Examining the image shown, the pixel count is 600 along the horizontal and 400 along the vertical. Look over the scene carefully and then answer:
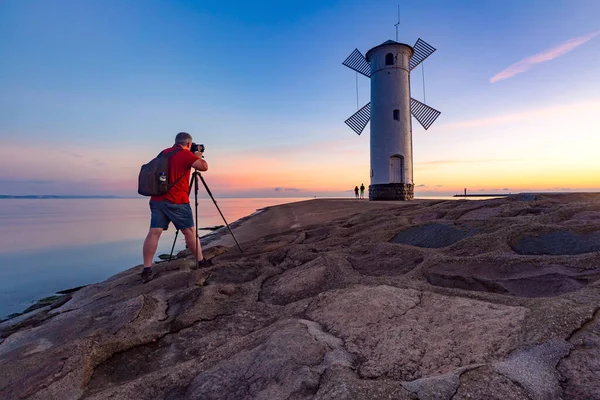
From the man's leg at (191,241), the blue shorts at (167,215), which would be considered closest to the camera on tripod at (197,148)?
the blue shorts at (167,215)

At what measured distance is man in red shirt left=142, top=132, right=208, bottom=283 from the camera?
15.9ft

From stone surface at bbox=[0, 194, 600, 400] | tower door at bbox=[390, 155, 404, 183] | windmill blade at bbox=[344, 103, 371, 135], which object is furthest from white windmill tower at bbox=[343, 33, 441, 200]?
stone surface at bbox=[0, 194, 600, 400]

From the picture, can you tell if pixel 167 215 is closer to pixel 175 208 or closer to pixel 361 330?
pixel 175 208

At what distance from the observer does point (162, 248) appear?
15.2 metres

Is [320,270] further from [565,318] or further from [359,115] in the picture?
[359,115]

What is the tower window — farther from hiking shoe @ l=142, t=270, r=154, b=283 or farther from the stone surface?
hiking shoe @ l=142, t=270, r=154, b=283

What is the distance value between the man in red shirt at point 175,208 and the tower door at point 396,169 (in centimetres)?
1833

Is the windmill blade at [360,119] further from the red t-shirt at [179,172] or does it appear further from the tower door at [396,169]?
the red t-shirt at [179,172]

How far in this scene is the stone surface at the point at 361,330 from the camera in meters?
1.61

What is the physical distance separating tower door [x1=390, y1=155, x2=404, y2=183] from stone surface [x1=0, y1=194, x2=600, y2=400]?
1749cm

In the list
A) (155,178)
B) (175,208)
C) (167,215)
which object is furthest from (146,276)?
(155,178)

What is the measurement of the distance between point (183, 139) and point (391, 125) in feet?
61.1

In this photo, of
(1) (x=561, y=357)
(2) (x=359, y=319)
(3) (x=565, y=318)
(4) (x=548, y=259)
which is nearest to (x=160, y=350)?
(2) (x=359, y=319)

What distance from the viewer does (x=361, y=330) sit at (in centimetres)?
221
